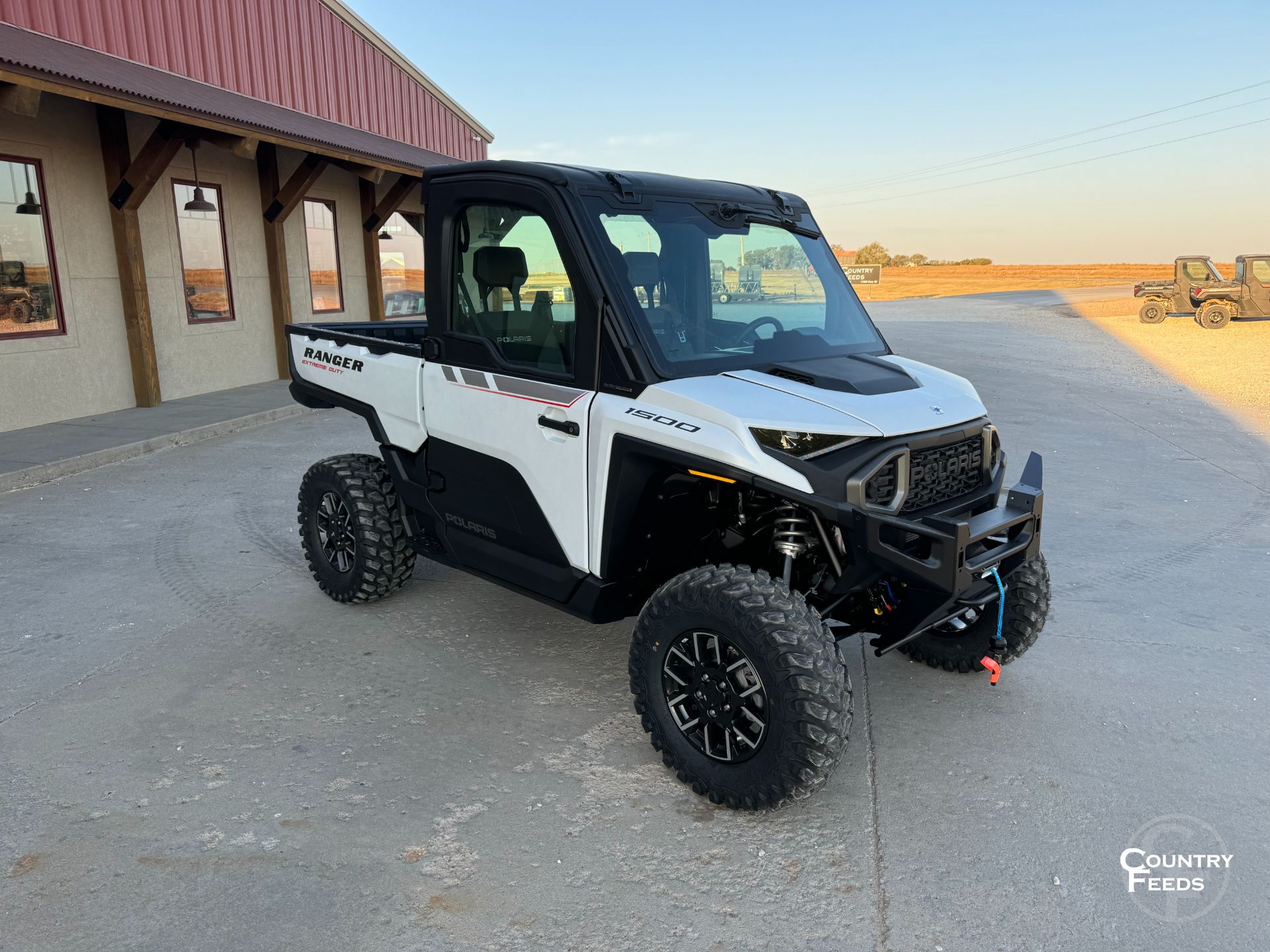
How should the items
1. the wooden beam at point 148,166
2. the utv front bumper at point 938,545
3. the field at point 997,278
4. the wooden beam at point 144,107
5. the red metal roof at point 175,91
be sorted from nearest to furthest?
the utv front bumper at point 938,545
the wooden beam at point 144,107
the red metal roof at point 175,91
the wooden beam at point 148,166
the field at point 997,278

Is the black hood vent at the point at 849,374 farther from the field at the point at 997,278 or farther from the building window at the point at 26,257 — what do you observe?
the field at the point at 997,278

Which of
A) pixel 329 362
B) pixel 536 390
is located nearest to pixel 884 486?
pixel 536 390

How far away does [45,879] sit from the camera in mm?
2766

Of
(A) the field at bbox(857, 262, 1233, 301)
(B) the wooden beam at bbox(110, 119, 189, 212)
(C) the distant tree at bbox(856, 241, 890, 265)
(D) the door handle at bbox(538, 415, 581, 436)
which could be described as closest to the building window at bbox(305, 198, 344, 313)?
(B) the wooden beam at bbox(110, 119, 189, 212)

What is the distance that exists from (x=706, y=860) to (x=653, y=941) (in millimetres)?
409

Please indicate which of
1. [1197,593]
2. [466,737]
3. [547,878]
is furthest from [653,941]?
[1197,593]

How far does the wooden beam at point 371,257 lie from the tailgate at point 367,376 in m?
12.5

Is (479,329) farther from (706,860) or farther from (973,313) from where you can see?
(973,313)

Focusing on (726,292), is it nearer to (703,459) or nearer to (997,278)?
(703,459)

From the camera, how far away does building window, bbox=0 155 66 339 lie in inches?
373

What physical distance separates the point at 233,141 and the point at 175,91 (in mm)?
842

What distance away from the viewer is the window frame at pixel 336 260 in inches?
595

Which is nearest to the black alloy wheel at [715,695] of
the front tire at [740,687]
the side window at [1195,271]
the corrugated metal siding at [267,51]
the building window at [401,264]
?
the front tire at [740,687]

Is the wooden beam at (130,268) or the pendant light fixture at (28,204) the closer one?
the pendant light fixture at (28,204)
